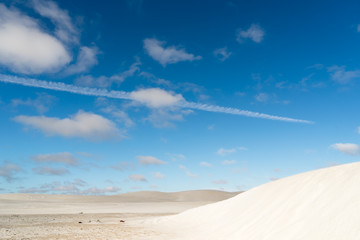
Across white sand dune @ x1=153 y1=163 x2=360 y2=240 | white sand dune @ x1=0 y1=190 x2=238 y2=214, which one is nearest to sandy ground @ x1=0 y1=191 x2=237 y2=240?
white sand dune @ x1=0 y1=190 x2=238 y2=214

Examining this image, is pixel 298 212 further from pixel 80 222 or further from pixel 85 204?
pixel 85 204

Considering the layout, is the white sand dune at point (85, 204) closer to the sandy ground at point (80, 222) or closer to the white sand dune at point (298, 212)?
the sandy ground at point (80, 222)

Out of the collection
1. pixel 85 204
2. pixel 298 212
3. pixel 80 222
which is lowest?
pixel 85 204

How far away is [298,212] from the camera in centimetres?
1086

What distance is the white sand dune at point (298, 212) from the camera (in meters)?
8.61

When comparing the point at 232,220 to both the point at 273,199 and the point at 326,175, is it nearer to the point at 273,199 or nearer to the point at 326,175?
the point at 273,199

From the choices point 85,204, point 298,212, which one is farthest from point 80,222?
point 85,204

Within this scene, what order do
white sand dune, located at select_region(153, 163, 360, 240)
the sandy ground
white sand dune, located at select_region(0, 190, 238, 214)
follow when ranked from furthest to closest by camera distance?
1. white sand dune, located at select_region(0, 190, 238, 214)
2. the sandy ground
3. white sand dune, located at select_region(153, 163, 360, 240)

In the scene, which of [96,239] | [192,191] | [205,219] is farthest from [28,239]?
[192,191]

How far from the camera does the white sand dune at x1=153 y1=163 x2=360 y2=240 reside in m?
8.61

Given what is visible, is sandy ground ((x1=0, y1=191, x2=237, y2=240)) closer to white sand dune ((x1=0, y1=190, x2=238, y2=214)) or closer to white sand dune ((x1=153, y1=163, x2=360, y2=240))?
white sand dune ((x1=0, y1=190, x2=238, y2=214))

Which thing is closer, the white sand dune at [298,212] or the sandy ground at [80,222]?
the white sand dune at [298,212]

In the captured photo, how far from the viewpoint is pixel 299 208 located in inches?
440

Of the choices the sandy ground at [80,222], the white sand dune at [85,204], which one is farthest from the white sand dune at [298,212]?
the white sand dune at [85,204]
